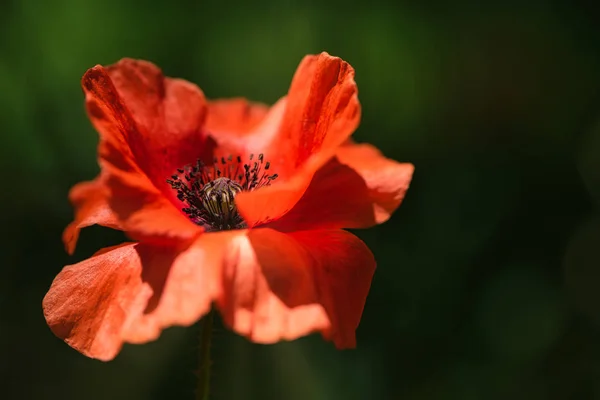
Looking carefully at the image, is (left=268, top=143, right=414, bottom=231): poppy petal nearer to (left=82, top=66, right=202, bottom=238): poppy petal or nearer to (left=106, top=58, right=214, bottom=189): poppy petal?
(left=82, top=66, right=202, bottom=238): poppy petal

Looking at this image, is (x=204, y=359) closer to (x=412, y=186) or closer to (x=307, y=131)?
(x=307, y=131)

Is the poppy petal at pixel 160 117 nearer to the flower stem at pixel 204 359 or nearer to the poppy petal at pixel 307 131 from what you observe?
Result: the poppy petal at pixel 307 131

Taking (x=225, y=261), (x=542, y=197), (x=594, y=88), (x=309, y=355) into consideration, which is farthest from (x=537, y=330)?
(x=225, y=261)

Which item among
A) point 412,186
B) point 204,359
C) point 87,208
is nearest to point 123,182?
point 87,208

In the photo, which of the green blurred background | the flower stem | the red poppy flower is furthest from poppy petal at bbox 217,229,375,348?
the green blurred background

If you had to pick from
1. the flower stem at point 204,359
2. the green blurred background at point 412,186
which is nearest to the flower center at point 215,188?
the flower stem at point 204,359

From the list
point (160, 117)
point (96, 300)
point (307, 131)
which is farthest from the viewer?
point (160, 117)
